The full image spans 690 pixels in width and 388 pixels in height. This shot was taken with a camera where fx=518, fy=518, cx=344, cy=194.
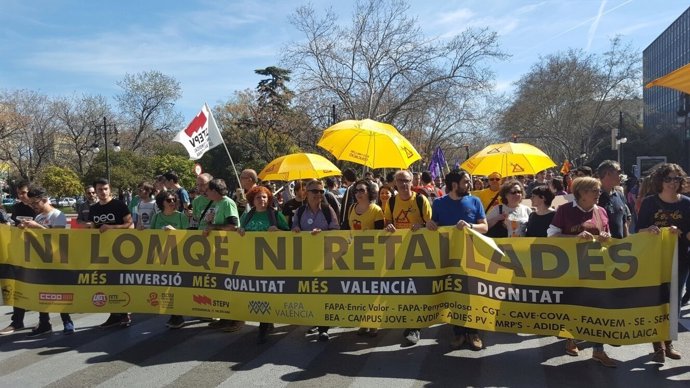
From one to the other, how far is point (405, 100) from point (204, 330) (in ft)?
83.0

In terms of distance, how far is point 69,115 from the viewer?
47906 millimetres

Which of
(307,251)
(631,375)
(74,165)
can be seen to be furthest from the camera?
(74,165)

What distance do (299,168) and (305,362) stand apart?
4.50 m

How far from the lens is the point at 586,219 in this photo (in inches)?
185

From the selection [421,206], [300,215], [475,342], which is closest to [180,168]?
[300,215]

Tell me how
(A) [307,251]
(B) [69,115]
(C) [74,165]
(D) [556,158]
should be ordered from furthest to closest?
(D) [556,158], (C) [74,165], (B) [69,115], (A) [307,251]

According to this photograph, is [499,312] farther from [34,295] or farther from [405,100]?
[405,100]

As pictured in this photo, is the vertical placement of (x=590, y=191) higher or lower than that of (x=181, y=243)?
higher

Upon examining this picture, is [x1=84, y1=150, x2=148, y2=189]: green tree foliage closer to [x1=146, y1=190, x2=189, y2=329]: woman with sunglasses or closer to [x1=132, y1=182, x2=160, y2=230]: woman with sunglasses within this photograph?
[x1=132, y1=182, x2=160, y2=230]: woman with sunglasses

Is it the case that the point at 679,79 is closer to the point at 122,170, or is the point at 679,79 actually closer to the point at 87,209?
the point at 87,209

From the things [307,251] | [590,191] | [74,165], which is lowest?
[307,251]

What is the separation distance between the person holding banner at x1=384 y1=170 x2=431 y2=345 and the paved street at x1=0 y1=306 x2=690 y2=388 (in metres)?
0.66

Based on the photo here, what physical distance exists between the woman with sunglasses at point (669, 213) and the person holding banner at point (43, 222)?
20.2ft

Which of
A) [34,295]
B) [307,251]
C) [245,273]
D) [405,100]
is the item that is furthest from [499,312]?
[405,100]
